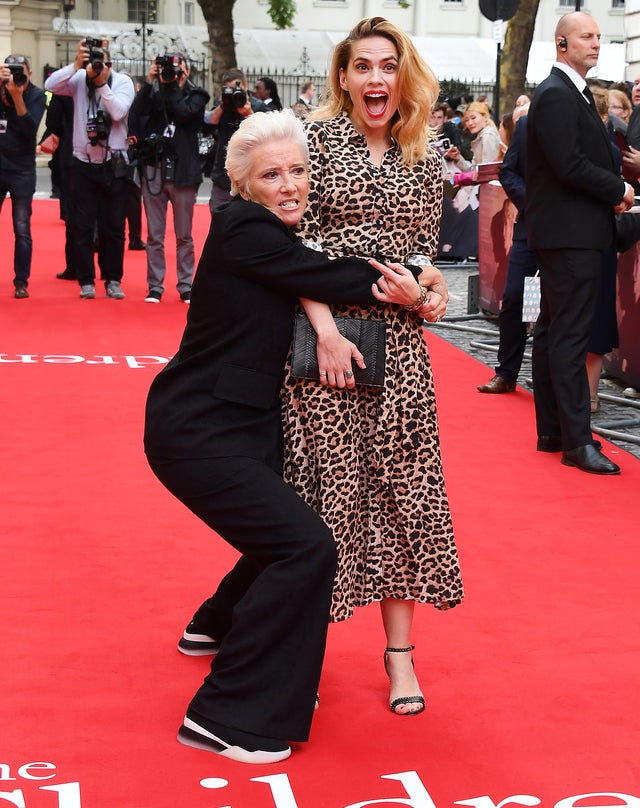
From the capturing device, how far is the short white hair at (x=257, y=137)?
3.57 m

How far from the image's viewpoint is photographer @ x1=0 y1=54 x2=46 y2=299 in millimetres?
11992

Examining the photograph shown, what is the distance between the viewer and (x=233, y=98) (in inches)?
501

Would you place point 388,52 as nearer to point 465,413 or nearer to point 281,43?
point 465,413

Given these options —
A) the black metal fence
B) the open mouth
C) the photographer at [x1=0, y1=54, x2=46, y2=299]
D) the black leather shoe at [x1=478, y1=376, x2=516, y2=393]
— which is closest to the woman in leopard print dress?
the open mouth

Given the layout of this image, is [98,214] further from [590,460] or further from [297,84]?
[297,84]

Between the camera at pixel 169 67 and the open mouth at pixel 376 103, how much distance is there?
28.5 feet

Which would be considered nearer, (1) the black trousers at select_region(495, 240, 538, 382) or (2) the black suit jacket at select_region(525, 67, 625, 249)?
(2) the black suit jacket at select_region(525, 67, 625, 249)

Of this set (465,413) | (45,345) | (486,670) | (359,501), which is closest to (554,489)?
(465,413)

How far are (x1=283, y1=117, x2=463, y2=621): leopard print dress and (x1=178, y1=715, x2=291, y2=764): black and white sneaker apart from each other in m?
0.41

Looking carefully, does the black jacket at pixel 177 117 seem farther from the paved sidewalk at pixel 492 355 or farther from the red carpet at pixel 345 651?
Result: the red carpet at pixel 345 651

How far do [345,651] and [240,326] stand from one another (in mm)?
1303

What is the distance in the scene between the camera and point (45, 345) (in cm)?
1017

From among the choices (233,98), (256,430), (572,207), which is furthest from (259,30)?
(256,430)

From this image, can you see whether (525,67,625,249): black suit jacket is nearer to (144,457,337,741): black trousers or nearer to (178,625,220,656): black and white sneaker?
(178,625,220,656): black and white sneaker
